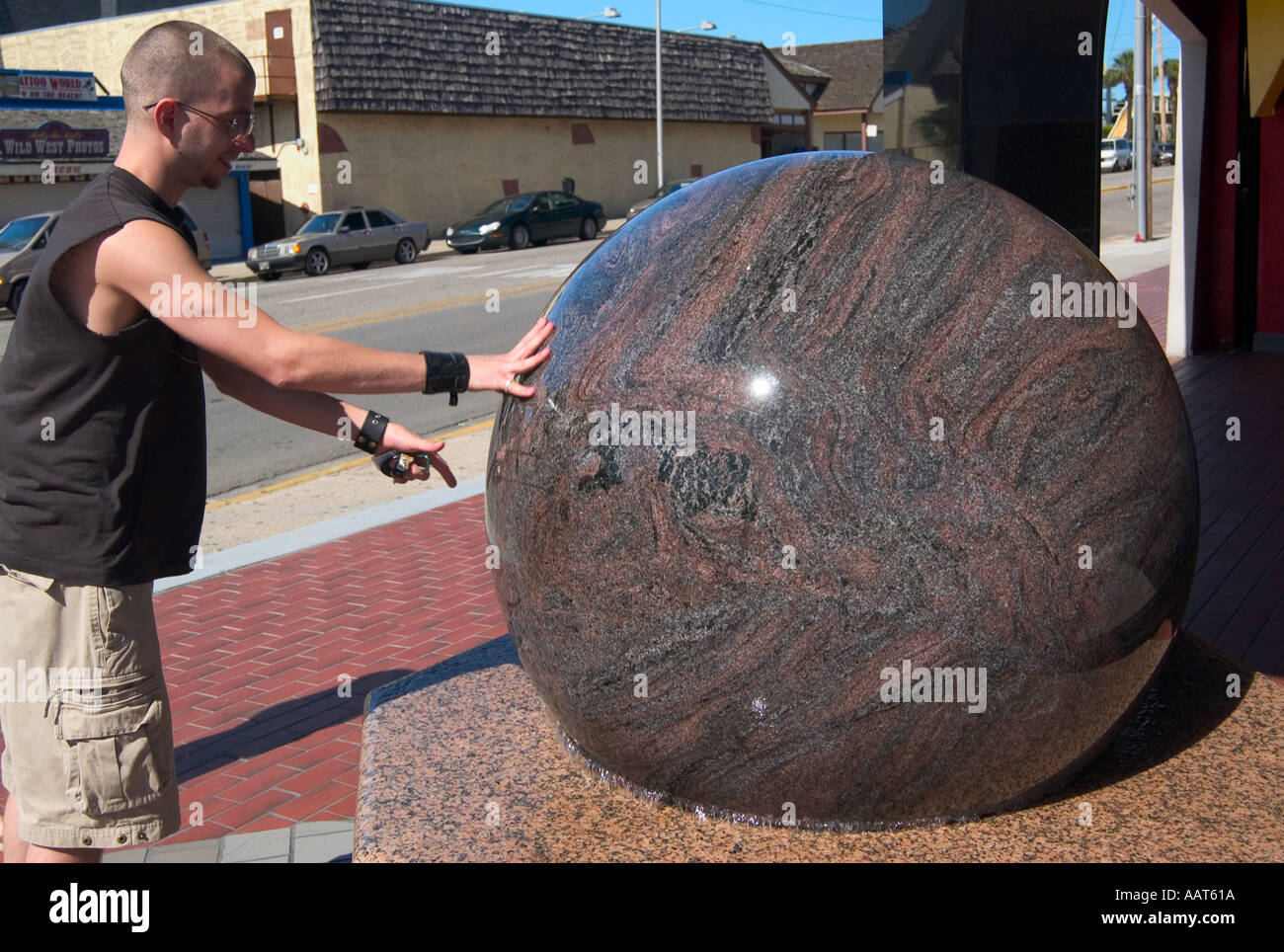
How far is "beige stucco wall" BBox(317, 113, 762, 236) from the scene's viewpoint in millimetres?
34875

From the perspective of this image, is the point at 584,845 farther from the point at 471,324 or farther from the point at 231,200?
the point at 231,200

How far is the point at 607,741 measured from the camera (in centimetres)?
342

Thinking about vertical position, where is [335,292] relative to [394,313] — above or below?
above

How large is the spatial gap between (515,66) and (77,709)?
122ft

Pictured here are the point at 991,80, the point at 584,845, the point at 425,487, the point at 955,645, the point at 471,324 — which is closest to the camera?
the point at 955,645

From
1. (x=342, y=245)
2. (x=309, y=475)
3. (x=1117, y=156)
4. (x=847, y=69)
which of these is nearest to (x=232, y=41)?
(x=342, y=245)

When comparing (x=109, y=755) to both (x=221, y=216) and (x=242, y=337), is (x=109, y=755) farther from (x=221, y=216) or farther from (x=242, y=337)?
(x=221, y=216)

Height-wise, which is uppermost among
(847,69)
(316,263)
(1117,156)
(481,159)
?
(847,69)

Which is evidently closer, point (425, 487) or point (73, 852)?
point (73, 852)

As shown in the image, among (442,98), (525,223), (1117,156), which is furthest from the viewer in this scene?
(1117,156)

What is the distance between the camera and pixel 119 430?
9.92 feet

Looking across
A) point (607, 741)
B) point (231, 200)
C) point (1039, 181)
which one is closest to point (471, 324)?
point (1039, 181)

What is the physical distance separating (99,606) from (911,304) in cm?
208

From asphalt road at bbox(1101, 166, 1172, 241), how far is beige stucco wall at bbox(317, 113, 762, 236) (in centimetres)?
1364
